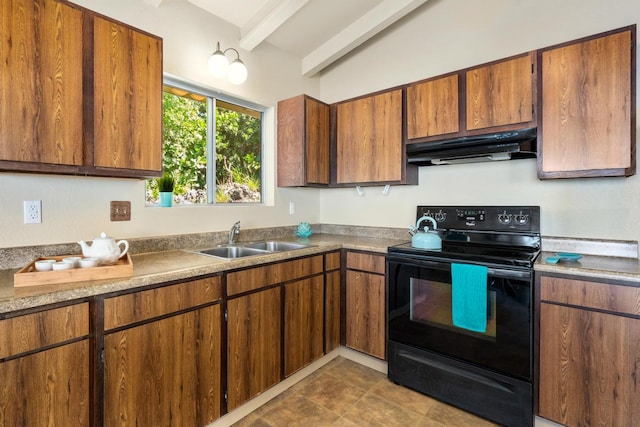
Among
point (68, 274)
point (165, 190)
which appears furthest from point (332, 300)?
point (68, 274)

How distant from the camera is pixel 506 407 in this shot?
1817 mm

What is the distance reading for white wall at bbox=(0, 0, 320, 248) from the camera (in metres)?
1.64

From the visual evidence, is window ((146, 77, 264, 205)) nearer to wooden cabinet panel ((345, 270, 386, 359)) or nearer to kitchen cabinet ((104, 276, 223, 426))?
kitchen cabinet ((104, 276, 223, 426))

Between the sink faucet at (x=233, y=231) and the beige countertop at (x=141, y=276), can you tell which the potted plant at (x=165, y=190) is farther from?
the sink faucet at (x=233, y=231)

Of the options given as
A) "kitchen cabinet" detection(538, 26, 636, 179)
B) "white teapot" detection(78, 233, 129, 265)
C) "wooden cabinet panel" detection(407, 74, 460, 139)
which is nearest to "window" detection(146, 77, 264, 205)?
"white teapot" detection(78, 233, 129, 265)

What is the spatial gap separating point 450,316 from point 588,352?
662mm

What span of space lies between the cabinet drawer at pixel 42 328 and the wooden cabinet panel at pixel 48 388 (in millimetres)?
37

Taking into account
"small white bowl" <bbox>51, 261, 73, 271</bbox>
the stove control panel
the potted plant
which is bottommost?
"small white bowl" <bbox>51, 261, 73, 271</bbox>

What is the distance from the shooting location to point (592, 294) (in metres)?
1.60

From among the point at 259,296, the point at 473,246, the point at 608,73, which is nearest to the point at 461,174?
the point at 473,246

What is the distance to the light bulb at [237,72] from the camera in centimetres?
239

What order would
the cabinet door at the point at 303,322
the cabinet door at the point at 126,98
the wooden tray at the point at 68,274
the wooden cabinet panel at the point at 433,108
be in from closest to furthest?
Result: the wooden tray at the point at 68,274
the cabinet door at the point at 126,98
the cabinet door at the point at 303,322
the wooden cabinet panel at the point at 433,108

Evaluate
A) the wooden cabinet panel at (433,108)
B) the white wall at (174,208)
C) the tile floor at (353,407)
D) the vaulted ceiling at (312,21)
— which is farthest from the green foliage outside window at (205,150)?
the tile floor at (353,407)

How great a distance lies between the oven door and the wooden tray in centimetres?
163
